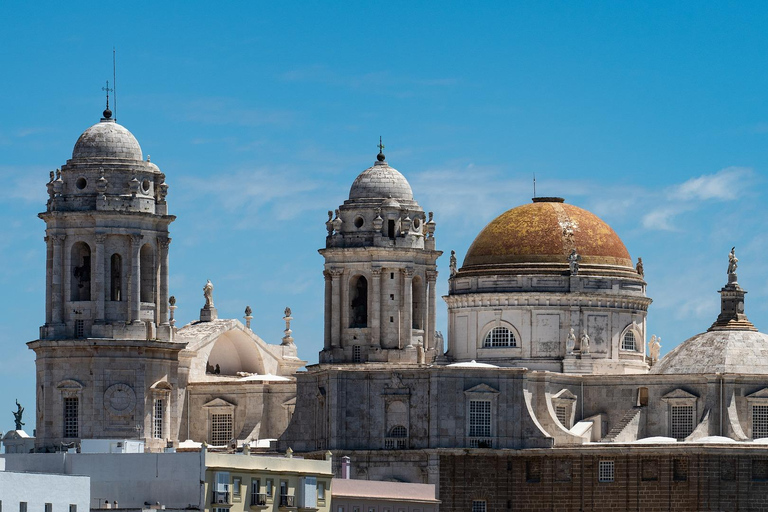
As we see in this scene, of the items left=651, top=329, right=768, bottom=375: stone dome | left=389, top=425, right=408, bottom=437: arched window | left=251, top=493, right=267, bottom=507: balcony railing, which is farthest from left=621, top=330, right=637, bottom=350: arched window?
left=251, top=493, right=267, bottom=507: balcony railing

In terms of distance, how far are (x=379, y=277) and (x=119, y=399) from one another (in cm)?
1652

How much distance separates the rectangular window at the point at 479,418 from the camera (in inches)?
5827

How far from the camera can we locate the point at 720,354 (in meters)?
153

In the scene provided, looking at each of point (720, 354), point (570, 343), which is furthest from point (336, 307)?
point (720, 354)

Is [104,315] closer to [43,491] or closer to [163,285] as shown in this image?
[163,285]

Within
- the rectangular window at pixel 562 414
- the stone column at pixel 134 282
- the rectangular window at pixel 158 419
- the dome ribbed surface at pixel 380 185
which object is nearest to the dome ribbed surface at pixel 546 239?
the dome ribbed surface at pixel 380 185

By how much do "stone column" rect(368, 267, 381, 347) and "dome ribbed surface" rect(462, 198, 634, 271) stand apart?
7.63 meters

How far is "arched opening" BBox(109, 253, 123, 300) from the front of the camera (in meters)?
151

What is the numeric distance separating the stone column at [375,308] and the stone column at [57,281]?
17.3 meters

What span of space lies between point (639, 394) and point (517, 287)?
9.69m

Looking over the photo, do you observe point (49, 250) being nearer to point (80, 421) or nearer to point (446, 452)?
point (80, 421)

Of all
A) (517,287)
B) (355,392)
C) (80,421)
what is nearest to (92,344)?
(80,421)

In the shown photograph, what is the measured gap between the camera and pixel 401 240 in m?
157

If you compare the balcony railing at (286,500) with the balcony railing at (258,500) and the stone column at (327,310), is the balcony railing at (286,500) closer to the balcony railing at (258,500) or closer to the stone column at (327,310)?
the balcony railing at (258,500)
